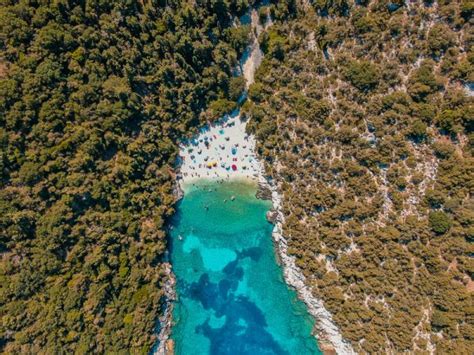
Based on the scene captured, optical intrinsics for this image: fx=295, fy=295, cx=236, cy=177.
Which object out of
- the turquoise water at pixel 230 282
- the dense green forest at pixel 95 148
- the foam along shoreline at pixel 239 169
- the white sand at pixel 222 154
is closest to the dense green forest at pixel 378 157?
the foam along shoreline at pixel 239 169

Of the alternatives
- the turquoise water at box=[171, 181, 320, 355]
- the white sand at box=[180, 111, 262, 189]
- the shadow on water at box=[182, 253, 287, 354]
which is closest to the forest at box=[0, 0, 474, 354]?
the white sand at box=[180, 111, 262, 189]

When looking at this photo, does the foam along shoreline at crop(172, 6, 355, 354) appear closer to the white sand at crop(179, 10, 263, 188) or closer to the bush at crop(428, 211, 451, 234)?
the white sand at crop(179, 10, 263, 188)

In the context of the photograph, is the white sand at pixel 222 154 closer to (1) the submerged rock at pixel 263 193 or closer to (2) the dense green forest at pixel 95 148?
(1) the submerged rock at pixel 263 193

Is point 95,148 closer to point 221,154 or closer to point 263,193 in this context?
point 221,154

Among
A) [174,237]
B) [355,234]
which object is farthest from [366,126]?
[174,237]

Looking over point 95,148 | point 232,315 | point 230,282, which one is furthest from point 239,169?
point 232,315

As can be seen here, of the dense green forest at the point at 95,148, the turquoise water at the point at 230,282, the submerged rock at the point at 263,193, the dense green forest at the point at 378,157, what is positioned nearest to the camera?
the dense green forest at the point at 95,148
